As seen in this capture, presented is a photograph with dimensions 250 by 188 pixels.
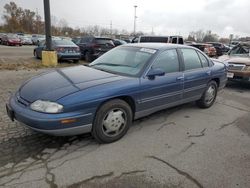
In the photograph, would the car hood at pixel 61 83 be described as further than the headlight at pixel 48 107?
Yes

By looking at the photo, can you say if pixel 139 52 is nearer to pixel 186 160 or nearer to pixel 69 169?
pixel 186 160

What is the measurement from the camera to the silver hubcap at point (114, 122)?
11.3 ft

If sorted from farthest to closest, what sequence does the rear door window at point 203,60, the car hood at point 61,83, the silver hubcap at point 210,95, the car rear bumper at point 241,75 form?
the car rear bumper at point 241,75 → the silver hubcap at point 210,95 → the rear door window at point 203,60 → the car hood at point 61,83

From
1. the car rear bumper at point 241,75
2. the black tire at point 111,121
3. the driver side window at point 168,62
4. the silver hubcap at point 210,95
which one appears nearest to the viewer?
the black tire at point 111,121

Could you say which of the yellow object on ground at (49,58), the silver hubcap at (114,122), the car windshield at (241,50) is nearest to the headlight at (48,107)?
the silver hubcap at (114,122)

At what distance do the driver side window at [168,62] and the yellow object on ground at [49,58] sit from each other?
7.97 metres

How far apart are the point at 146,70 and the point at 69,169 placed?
6.57 ft

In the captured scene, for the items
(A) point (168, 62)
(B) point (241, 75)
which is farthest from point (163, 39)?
(A) point (168, 62)

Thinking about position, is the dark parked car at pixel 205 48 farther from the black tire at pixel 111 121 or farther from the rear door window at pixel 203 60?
the black tire at pixel 111 121

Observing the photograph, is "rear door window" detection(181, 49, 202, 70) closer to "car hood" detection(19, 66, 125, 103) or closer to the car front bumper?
"car hood" detection(19, 66, 125, 103)

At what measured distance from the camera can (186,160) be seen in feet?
10.3

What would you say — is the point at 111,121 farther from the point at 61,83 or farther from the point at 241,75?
the point at 241,75

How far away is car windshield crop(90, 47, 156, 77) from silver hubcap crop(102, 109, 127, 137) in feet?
2.34

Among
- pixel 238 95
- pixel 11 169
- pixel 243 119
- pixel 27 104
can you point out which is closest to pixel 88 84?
pixel 27 104
